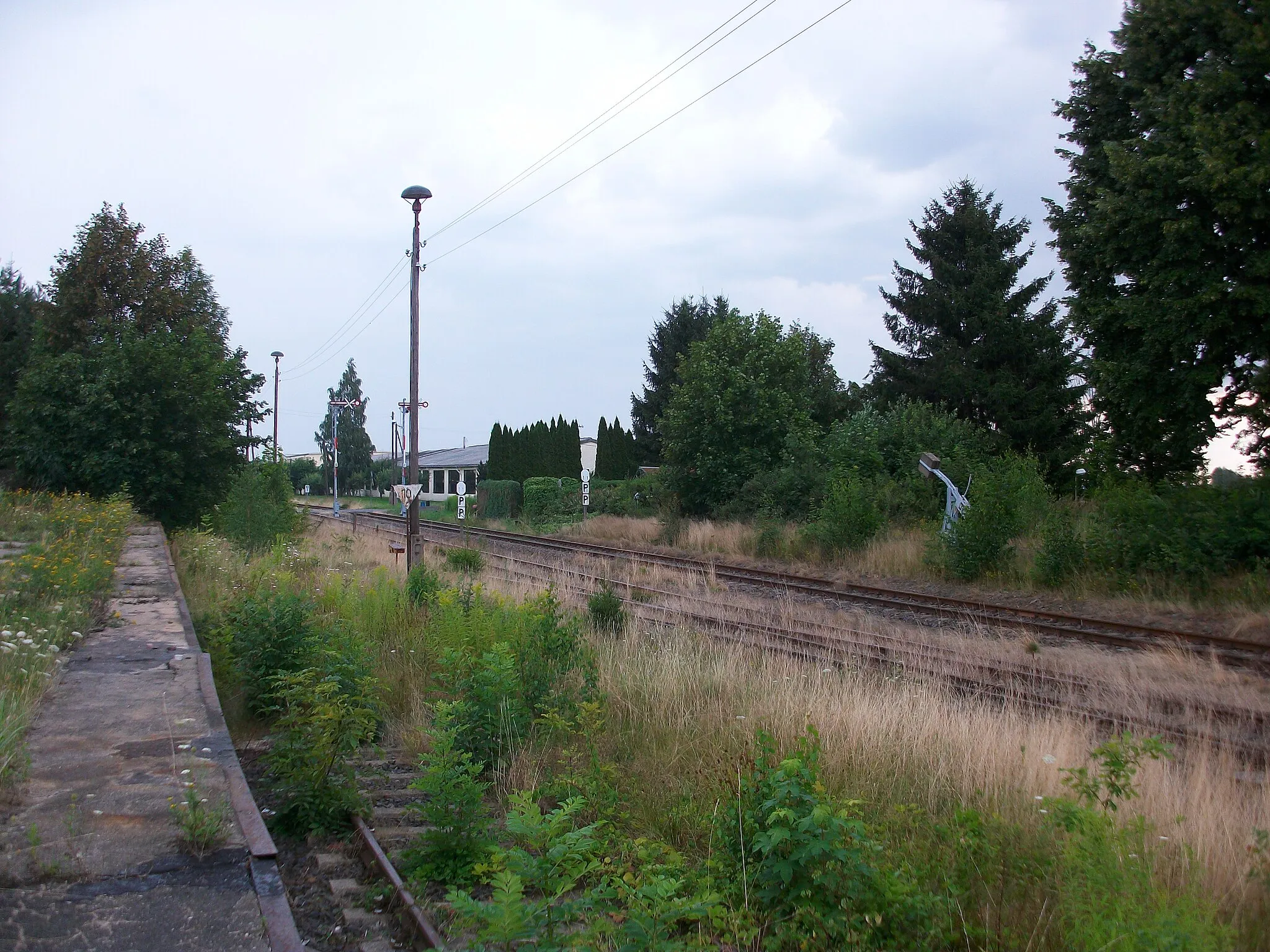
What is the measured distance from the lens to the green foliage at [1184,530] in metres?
13.6

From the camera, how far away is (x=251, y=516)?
65.7ft

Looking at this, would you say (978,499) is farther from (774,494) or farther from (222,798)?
(222,798)

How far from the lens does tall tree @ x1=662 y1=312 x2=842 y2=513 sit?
31.3 m

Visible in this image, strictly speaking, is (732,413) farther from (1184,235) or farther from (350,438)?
(350,438)

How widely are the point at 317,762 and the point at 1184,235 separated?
1624cm

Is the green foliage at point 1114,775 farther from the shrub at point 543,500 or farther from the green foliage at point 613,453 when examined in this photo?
the green foliage at point 613,453

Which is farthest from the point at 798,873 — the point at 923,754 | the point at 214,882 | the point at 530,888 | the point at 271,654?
the point at 271,654

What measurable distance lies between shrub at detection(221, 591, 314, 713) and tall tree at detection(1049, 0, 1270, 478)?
14781mm

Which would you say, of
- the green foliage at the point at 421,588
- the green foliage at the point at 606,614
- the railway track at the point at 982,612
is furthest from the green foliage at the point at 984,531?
the green foliage at the point at 421,588

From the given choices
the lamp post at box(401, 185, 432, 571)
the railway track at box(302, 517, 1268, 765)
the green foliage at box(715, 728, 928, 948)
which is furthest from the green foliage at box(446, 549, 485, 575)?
the green foliage at box(715, 728, 928, 948)

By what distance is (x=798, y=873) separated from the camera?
3.96 meters

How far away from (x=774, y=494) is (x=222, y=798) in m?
23.6

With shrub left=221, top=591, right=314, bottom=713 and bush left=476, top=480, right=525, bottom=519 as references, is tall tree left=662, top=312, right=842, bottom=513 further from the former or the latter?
shrub left=221, top=591, right=314, bottom=713

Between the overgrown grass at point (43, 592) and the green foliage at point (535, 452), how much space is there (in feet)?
126
